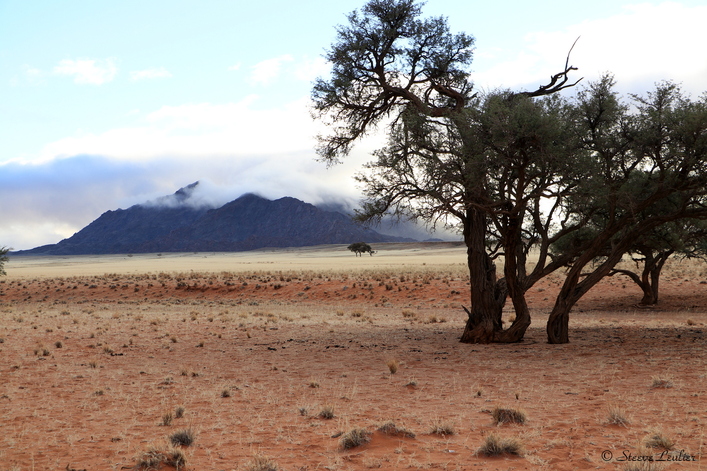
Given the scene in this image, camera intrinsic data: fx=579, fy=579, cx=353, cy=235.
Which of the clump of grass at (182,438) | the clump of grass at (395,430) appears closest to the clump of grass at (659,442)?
the clump of grass at (395,430)

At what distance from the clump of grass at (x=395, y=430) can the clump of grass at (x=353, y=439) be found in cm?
34

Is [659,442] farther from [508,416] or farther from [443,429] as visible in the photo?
[443,429]

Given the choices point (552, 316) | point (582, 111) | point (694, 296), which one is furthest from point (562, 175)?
point (694, 296)

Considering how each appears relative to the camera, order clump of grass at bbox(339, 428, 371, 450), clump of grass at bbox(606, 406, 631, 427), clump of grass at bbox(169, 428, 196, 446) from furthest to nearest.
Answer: clump of grass at bbox(606, 406, 631, 427)
clump of grass at bbox(169, 428, 196, 446)
clump of grass at bbox(339, 428, 371, 450)

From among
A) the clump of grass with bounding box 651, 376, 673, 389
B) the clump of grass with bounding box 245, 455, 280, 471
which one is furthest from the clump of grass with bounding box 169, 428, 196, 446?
the clump of grass with bounding box 651, 376, 673, 389

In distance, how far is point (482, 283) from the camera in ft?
53.0

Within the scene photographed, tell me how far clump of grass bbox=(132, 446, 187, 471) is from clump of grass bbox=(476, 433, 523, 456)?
3.53 meters

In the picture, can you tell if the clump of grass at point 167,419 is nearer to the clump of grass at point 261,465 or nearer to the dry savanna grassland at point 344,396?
the dry savanna grassland at point 344,396

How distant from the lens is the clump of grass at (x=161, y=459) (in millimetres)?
6730

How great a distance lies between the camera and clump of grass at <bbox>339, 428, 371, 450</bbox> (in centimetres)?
733

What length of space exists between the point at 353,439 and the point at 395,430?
0.72 m

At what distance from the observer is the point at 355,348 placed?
665 inches

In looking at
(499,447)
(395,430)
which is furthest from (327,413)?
(499,447)

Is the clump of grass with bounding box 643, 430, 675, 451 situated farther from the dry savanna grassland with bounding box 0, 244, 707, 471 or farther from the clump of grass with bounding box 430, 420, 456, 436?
the clump of grass with bounding box 430, 420, 456, 436
